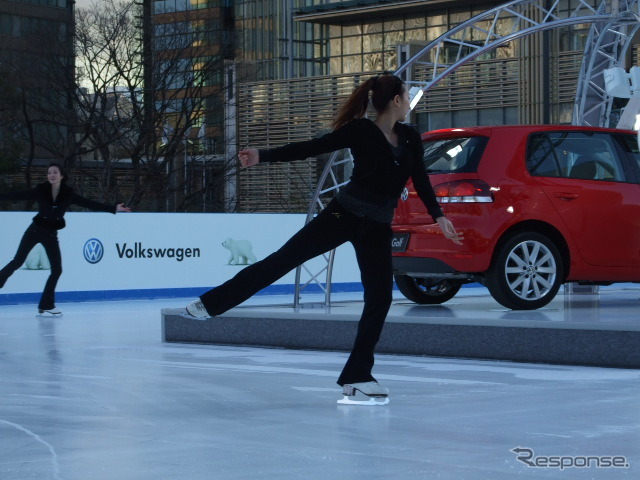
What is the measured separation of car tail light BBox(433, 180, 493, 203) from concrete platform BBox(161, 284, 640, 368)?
86cm

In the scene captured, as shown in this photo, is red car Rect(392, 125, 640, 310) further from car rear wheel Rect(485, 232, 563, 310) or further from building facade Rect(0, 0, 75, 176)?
building facade Rect(0, 0, 75, 176)

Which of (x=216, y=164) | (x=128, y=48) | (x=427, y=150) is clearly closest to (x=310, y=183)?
(x=216, y=164)

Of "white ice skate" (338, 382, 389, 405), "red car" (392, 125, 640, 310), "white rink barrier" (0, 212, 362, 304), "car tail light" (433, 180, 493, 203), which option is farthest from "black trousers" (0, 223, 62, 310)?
"white ice skate" (338, 382, 389, 405)

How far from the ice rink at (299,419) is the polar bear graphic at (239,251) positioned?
11.0 metres

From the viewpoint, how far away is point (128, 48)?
40188 mm

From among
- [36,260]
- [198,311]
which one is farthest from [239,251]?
[198,311]

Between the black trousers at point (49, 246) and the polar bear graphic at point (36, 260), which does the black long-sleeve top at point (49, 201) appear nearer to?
the black trousers at point (49, 246)

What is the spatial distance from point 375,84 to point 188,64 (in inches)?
1443

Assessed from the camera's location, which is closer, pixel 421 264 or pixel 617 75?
pixel 421 264

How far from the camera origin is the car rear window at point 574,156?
429 inches

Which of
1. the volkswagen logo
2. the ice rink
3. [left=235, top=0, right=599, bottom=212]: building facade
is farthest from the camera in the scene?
[left=235, top=0, right=599, bottom=212]: building facade

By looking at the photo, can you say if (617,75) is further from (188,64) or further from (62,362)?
(188,64)

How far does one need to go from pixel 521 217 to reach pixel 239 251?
1134 centimetres

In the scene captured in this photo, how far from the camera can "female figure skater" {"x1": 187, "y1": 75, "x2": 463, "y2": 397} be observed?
6801 mm
